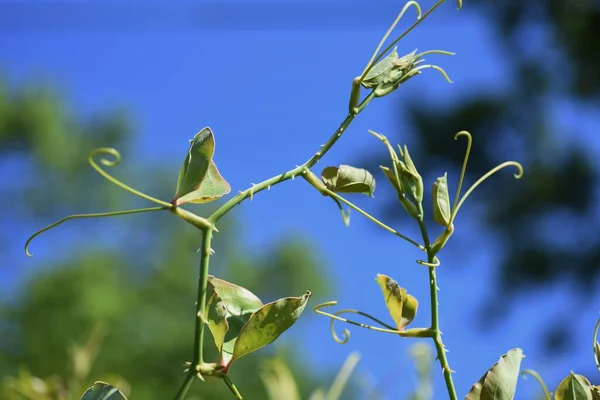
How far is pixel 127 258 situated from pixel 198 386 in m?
2.53

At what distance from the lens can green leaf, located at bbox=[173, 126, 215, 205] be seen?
8.8 inches

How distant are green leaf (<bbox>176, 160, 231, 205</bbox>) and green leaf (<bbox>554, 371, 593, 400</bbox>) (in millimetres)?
107

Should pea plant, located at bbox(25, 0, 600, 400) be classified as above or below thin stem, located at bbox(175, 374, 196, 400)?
above

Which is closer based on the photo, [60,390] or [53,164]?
[60,390]

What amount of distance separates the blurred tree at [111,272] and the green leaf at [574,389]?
605cm

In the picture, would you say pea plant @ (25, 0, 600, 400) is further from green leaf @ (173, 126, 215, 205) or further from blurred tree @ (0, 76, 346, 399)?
blurred tree @ (0, 76, 346, 399)

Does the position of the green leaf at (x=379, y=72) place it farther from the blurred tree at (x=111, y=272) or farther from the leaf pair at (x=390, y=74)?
the blurred tree at (x=111, y=272)

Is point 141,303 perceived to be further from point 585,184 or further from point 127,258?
point 585,184

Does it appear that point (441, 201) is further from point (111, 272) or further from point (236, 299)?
point (111, 272)

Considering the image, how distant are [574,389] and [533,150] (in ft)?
14.5

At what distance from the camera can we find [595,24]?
4398 millimetres

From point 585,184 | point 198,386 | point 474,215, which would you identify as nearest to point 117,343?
point 198,386

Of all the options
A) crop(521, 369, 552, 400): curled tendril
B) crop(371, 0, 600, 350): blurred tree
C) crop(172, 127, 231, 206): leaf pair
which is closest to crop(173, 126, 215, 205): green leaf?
crop(172, 127, 231, 206): leaf pair

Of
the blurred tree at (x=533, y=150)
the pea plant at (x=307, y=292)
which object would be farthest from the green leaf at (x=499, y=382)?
the blurred tree at (x=533, y=150)
